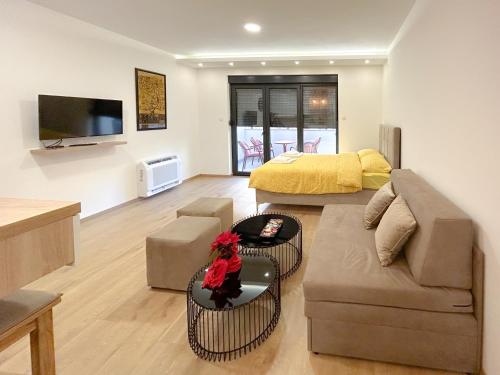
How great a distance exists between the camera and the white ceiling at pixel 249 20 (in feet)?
13.6

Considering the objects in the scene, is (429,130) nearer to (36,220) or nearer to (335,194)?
(335,194)

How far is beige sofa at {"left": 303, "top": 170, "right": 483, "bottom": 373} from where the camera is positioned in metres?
1.94

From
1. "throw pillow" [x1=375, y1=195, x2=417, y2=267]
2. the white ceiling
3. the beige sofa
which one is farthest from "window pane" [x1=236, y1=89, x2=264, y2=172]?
the beige sofa

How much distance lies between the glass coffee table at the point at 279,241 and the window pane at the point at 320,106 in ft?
16.3

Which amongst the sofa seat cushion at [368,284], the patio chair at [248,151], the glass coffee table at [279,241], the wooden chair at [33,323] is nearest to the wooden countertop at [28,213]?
the wooden chair at [33,323]

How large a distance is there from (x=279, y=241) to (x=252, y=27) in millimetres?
3285

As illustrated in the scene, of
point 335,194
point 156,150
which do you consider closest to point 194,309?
point 335,194

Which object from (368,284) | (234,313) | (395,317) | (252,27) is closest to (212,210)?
(234,313)

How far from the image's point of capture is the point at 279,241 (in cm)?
315

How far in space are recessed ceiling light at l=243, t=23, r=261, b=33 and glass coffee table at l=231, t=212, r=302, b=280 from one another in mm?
2693

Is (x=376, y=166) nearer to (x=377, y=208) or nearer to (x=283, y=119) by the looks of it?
(x=377, y=208)

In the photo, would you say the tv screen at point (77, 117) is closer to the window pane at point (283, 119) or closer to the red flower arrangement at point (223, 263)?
the red flower arrangement at point (223, 263)

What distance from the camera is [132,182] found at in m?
6.15

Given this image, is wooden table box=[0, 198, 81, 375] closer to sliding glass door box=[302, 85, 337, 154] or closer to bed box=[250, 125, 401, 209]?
bed box=[250, 125, 401, 209]
